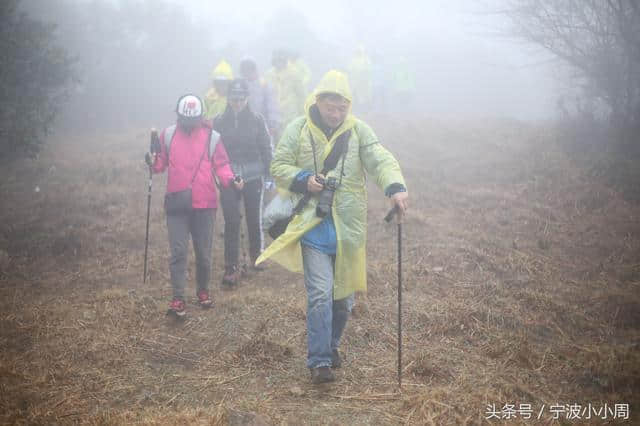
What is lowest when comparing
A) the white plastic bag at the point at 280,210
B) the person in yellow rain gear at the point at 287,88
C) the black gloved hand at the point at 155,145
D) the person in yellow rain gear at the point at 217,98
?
the white plastic bag at the point at 280,210

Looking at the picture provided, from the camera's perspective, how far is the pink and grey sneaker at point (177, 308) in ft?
16.6

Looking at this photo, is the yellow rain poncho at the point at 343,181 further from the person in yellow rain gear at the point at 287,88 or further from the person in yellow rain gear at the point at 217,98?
the person in yellow rain gear at the point at 287,88

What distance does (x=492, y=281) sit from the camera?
575 centimetres

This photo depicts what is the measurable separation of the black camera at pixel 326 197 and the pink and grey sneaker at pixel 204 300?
2.30 metres

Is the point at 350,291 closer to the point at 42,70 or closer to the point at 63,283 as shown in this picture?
the point at 63,283

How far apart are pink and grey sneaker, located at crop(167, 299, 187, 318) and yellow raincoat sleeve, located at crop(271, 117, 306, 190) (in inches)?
78.1

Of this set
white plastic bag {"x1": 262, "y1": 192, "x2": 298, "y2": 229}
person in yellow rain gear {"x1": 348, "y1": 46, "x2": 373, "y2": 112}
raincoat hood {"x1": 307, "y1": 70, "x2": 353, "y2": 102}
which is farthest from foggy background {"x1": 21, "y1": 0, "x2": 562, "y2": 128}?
white plastic bag {"x1": 262, "y1": 192, "x2": 298, "y2": 229}

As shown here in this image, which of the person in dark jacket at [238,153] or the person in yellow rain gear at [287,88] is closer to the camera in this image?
the person in dark jacket at [238,153]

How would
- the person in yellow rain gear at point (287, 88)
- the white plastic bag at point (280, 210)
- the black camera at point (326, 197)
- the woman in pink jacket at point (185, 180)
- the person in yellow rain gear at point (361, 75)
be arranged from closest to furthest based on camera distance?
the black camera at point (326, 197)
the white plastic bag at point (280, 210)
the woman in pink jacket at point (185, 180)
the person in yellow rain gear at point (287, 88)
the person in yellow rain gear at point (361, 75)

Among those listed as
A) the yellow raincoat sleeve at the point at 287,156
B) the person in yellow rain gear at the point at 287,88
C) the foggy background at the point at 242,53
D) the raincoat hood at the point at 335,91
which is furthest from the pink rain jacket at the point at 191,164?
the foggy background at the point at 242,53

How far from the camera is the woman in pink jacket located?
5.00 m

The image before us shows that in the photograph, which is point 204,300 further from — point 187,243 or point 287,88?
point 287,88

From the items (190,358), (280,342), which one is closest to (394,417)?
(280,342)

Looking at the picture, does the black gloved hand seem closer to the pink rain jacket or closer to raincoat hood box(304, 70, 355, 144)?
the pink rain jacket
